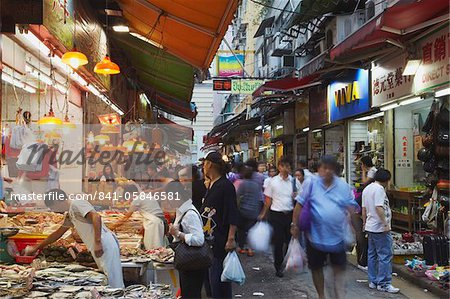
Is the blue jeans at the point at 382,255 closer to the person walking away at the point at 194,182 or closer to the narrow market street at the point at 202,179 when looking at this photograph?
the narrow market street at the point at 202,179

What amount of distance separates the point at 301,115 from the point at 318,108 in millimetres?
2942

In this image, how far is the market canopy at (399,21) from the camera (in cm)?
788

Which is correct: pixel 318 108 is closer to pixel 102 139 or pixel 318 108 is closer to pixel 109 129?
pixel 109 129

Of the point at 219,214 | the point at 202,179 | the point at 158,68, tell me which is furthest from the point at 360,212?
the point at 158,68

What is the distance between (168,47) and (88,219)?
20.9 feet

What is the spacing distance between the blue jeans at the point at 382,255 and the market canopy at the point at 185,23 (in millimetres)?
4230

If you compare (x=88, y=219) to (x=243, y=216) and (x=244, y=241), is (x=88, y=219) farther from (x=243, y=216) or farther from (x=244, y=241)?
(x=244, y=241)

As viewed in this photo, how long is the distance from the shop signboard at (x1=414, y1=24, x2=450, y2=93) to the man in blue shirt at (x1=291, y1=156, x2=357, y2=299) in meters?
3.50

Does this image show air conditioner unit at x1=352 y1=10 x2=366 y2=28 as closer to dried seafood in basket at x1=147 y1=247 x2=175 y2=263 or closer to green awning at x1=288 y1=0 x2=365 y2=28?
green awning at x1=288 y1=0 x2=365 y2=28

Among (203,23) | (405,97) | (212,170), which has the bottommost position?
(212,170)

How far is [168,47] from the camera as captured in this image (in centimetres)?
1130

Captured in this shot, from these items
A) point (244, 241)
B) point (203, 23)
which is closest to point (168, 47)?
point (203, 23)

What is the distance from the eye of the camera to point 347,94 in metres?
14.5

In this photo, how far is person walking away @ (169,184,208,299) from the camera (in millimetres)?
5289
